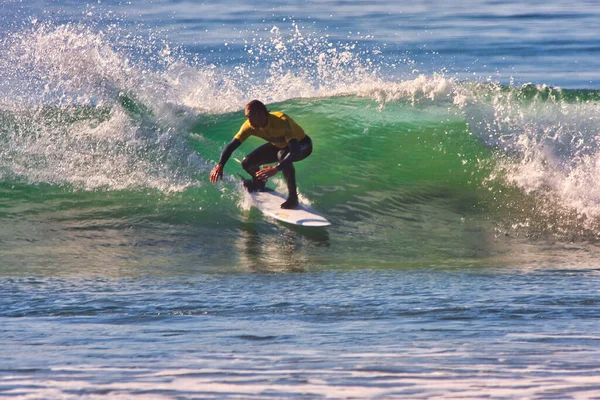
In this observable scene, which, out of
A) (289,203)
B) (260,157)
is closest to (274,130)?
(260,157)

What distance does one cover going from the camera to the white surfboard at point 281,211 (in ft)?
27.4

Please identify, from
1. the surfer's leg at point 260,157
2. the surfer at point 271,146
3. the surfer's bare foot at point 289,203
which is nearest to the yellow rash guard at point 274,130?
the surfer at point 271,146

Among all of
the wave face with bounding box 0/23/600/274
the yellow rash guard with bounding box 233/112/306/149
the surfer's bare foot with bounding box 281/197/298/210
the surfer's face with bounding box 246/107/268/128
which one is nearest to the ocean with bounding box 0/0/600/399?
the wave face with bounding box 0/23/600/274

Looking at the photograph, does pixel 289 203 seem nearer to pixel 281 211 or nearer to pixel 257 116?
pixel 281 211

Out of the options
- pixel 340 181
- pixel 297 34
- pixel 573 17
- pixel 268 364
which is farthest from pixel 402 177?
pixel 573 17

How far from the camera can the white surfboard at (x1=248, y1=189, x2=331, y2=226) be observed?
834cm

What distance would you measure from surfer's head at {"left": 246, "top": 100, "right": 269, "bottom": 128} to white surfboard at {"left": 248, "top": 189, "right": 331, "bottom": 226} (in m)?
0.90

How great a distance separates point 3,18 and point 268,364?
903 inches

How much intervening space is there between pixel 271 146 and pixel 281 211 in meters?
0.61

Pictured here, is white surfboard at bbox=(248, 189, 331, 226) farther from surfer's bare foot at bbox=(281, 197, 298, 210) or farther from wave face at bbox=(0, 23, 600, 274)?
wave face at bbox=(0, 23, 600, 274)

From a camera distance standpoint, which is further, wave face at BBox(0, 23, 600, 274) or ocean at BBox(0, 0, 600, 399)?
wave face at BBox(0, 23, 600, 274)

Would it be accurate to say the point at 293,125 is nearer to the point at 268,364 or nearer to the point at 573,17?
the point at 268,364

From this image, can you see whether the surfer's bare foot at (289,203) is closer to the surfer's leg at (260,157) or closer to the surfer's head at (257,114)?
the surfer's leg at (260,157)

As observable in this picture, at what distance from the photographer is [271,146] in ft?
27.9
